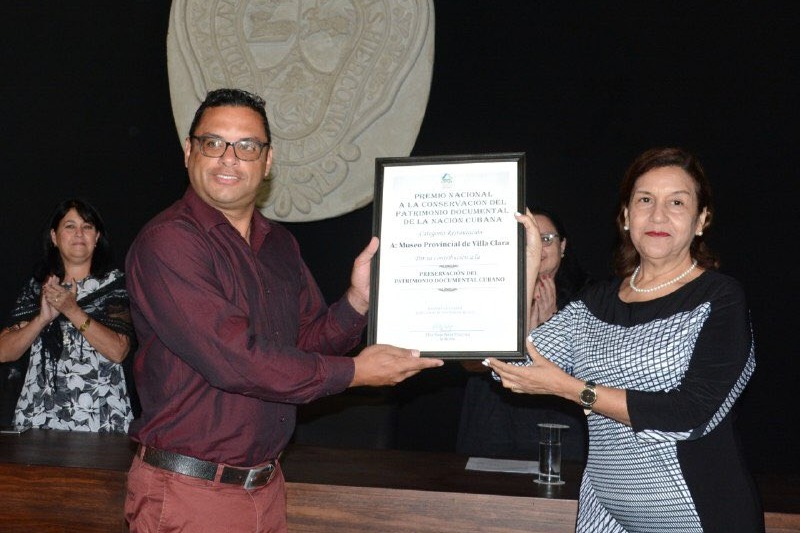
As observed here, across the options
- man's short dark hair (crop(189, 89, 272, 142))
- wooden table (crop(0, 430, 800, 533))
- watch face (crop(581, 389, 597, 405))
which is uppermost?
man's short dark hair (crop(189, 89, 272, 142))

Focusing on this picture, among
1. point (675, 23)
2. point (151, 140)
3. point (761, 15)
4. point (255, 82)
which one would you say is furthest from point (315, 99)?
point (761, 15)

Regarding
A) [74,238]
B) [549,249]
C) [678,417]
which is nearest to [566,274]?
[549,249]

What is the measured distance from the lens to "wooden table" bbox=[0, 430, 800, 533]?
2420mm

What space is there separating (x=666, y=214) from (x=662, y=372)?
39 cm

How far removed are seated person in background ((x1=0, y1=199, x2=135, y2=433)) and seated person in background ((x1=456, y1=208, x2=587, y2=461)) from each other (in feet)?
4.66

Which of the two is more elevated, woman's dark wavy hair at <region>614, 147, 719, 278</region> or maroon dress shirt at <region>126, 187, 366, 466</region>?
woman's dark wavy hair at <region>614, 147, 719, 278</region>

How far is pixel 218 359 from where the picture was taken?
2.02 m

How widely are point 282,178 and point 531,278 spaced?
2349 millimetres

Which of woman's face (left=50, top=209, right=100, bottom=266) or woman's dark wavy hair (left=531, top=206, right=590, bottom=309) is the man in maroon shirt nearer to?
woman's dark wavy hair (left=531, top=206, right=590, bottom=309)

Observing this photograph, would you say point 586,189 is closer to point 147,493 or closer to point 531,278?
point 531,278

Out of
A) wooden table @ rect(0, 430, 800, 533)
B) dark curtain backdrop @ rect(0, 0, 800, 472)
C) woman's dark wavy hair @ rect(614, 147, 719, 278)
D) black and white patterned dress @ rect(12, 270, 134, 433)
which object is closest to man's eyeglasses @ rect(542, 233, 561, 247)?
dark curtain backdrop @ rect(0, 0, 800, 472)

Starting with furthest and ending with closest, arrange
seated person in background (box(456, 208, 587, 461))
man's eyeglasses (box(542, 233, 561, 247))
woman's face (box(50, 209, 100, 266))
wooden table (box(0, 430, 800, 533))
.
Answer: woman's face (box(50, 209, 100, 266)) → man's eyeglasses (box(542, 233, 561, 247)) → seated person in background (box(456, 208, 587, 461)) → wooden table (box(0, 430, 800, 533))

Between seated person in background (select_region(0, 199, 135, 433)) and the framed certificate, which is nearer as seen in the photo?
the framed certificate

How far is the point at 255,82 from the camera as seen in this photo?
4.41 m
